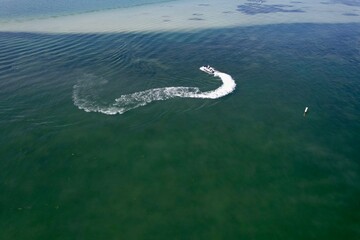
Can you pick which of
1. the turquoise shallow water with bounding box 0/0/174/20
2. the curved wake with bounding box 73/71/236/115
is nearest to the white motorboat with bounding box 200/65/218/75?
the curved wake with bounding box 73/71/236/115

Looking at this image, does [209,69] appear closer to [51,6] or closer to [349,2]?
[51,6]

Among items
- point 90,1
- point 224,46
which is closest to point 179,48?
point 224,46

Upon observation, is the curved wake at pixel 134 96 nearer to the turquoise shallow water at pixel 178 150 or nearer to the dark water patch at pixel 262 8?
the turquoise shallow water at pixel 178 150

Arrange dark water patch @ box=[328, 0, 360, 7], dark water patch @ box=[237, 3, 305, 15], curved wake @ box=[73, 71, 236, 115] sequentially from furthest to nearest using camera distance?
dark water patch @ box=[328, 0, 360, 7] → dark water patch @ box=[237, 3, 305, 15] → curved wake @ box=[73, 71, 236, 115]

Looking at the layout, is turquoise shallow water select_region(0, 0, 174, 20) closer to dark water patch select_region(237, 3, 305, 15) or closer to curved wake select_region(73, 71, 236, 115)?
dark water patch select_region(237, 3, 305, 15)

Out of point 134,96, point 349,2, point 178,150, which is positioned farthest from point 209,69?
point 349,2

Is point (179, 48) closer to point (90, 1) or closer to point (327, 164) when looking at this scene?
point (327, 164)

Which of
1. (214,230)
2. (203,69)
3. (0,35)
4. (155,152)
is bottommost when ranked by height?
(214,230)
